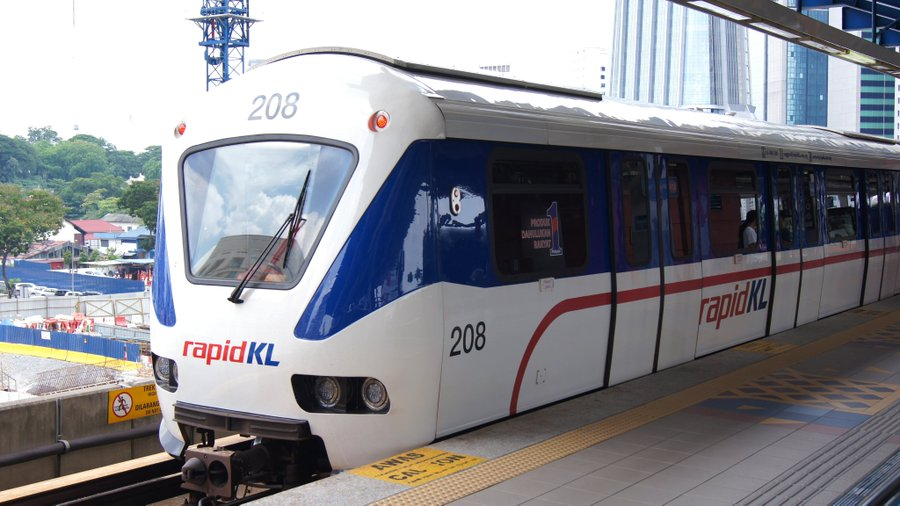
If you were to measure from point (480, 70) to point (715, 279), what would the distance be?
4140mm

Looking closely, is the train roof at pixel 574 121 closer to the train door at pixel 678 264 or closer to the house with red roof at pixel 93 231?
the train door at pixel 678 264

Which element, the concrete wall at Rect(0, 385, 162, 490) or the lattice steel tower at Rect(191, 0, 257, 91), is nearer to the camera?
the concrete wall at Rect(0, 385, 162, 490)

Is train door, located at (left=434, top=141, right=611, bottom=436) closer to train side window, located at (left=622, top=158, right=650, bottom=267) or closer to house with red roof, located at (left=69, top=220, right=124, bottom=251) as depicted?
train side window, located at (left=622, top=158, right=650, bottom=267)

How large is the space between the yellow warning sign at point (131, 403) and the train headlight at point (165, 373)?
186 inches

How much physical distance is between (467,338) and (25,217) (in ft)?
61.6

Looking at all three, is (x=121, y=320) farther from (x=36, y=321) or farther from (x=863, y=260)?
(x=863, y=260)

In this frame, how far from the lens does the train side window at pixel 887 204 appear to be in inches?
628

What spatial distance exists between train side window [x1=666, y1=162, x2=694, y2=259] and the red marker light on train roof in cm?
406

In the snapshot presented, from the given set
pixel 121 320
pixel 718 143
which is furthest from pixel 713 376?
pixel 121 320

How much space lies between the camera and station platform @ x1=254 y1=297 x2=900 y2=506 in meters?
5.47

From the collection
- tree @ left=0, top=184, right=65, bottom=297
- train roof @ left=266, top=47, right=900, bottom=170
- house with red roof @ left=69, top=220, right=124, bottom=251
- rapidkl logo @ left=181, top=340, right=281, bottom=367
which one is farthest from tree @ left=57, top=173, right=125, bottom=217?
rapidkl logo @ left=181, top=340, right=281, bottom=367

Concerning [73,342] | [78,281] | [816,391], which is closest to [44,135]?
[73,342]

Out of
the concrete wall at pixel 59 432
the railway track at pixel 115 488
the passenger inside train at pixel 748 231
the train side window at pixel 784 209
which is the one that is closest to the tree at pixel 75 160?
the concrete wall at pixel 59 432

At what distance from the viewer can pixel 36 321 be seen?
118ft
